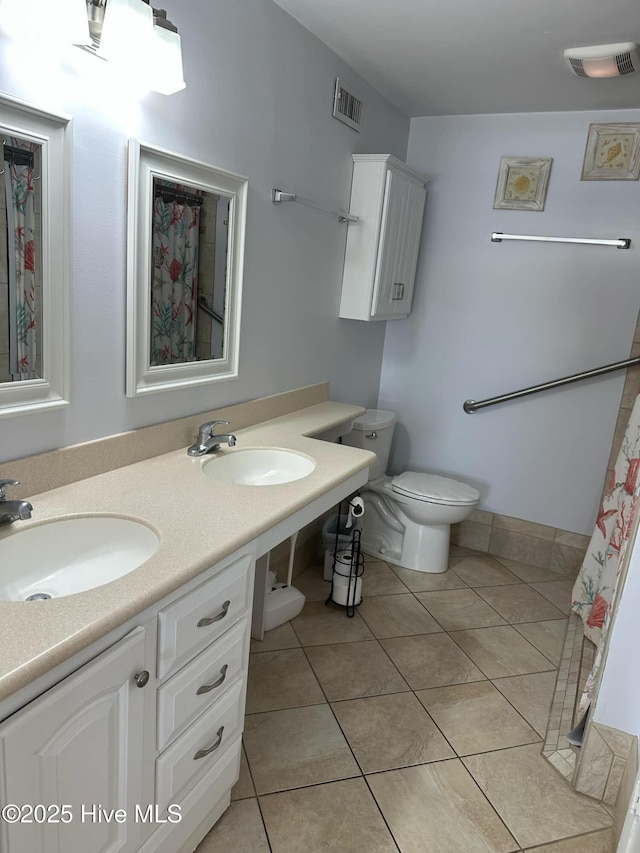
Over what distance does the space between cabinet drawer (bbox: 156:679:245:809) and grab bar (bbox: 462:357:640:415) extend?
2042mm

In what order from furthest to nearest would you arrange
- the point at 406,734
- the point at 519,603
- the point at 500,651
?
the point at 519,603 < the point at 500,651 < the point at 406,734

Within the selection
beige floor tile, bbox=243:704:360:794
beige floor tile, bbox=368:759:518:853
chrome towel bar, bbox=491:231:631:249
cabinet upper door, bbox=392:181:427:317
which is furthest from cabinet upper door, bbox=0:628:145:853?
chrome towel bar, bbox=491:231:631:249

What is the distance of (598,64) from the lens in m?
2.13

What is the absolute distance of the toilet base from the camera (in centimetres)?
293

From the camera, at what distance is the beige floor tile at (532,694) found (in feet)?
6.64

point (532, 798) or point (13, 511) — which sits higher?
point (13, 511)

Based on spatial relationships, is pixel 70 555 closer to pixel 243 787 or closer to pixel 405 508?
pixel 243 787

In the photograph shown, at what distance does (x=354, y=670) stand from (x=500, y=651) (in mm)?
617

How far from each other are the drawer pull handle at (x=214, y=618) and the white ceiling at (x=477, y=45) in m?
1.79

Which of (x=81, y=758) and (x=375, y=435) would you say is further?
(x=375, y=435)

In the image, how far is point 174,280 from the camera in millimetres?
1731

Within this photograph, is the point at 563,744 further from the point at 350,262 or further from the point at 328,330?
the point at 350,262

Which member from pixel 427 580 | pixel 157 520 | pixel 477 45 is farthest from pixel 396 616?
pixel 477 45

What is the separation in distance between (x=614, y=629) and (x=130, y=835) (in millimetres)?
1261
